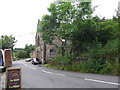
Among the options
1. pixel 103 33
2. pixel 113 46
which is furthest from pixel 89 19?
pixel 113 46

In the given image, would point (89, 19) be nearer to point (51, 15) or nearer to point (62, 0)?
point (62, 0)

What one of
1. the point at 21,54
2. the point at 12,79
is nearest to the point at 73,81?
the point at 12,79

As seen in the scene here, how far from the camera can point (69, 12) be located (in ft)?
66.0

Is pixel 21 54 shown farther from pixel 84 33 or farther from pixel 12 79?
pixel 12 79

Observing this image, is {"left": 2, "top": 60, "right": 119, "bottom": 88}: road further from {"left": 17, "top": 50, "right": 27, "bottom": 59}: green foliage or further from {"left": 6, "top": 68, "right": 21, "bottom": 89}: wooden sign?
{"left": 17, "top": 50, "right": 27, "bottom": 59}: green foliage

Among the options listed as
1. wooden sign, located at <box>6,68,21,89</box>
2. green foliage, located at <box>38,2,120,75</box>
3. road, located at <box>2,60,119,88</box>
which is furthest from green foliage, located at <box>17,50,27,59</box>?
wooden sign, located at <box>6,68,21,89</box>

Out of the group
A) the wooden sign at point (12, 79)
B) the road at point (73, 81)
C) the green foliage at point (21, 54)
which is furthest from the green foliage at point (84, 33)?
the green foliage at point (21, 54)

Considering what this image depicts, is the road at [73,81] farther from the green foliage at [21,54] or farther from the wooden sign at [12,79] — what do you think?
the green foliage at [21,54]

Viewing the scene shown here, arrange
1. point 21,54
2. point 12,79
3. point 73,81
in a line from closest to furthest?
point 12,79 < point 73,81 < point 21,54

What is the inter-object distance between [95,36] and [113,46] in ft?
15.7

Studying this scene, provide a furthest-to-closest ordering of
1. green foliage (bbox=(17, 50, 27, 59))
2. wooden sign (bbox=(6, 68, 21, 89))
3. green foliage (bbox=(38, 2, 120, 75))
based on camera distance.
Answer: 1. green foliage (bbox=(17, 50, 27, 59))
2. green foliage (bbox=(38, 2, 120, 75))
3. wooden sign (bbox=(6, 68, 21, 89))

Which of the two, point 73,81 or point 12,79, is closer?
point 12,79

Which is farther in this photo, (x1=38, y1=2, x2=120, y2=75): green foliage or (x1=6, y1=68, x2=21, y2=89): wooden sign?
(x1=38, y1=2, x2=120, y2=75): green foliage

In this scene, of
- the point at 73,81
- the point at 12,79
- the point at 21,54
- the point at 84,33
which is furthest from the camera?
the point at 21,54
